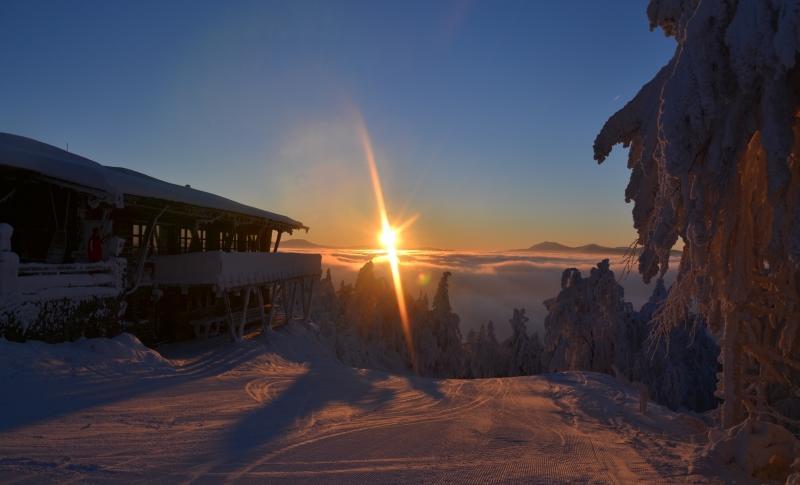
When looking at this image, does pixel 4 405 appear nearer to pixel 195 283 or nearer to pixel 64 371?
pixel 64 371

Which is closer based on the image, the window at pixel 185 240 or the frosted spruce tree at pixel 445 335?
the window at pixel 185 240

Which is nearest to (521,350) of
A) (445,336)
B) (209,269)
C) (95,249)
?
(445,336)

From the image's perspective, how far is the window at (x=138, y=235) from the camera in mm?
18058

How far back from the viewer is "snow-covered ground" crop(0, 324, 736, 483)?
6.11m

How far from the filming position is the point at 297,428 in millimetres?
8445

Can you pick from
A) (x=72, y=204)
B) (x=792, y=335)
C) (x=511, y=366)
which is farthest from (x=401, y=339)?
(x=792, y=335)

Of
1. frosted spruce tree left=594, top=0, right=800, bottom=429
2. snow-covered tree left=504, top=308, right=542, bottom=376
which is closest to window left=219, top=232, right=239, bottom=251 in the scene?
frosted spruce tree left=594, top=0, right=800, bottom=429

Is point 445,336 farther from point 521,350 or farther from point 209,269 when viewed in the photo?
point 209,269

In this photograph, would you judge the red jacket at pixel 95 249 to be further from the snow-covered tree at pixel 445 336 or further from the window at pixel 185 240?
the snow-covered tree at pixel 445 336

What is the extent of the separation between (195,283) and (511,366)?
1664 inches

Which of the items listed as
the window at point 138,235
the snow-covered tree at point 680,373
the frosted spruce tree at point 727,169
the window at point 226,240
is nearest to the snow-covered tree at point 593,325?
the snow-covered tree at point 680,373

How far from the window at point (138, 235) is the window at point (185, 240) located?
2.77 meters

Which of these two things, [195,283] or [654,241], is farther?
[195,283]

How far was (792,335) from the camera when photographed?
28.9 feet
